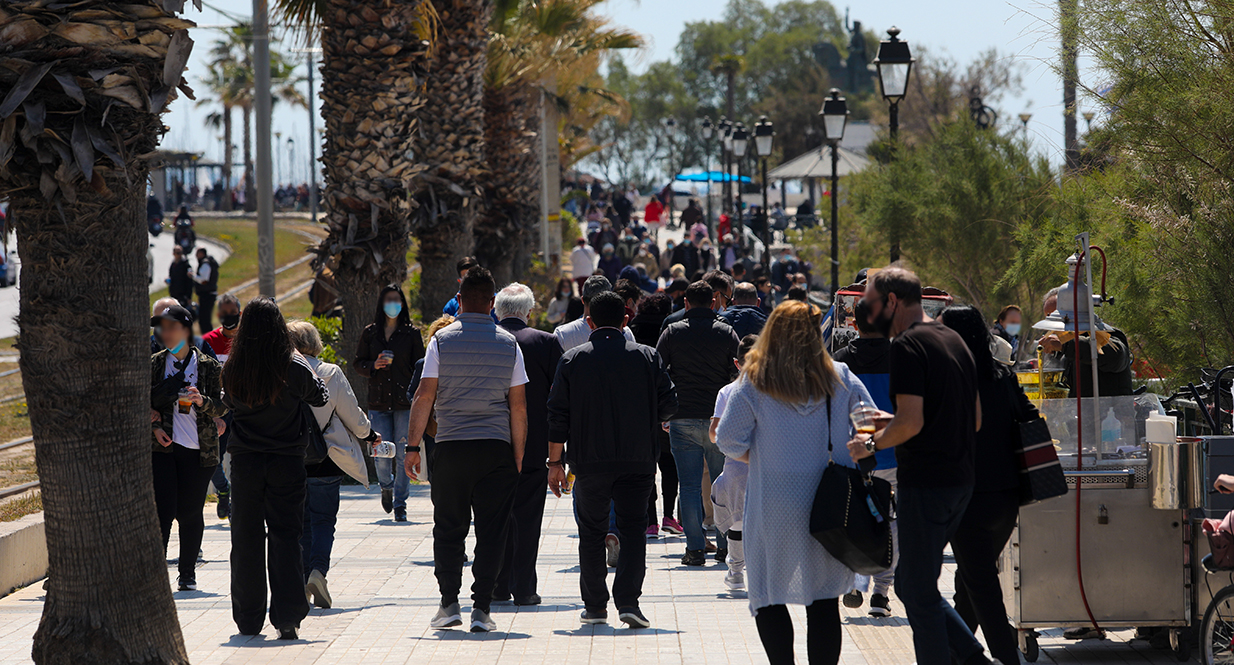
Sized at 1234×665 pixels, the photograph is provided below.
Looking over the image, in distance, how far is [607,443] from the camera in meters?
6.55

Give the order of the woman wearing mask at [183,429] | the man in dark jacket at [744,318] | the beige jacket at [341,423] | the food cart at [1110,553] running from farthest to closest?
the man in dark jacket at [744,318] → the woman wearing mask at [183,429] → the beige jacket at [341,423] → the food cart at [1110,553]

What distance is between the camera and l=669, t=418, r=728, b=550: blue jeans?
8422 millimetres

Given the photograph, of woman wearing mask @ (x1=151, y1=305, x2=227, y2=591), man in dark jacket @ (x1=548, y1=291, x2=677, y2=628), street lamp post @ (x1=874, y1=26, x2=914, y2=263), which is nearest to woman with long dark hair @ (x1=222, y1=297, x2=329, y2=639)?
woman wearing mask @ (x1=151, y1=305, x2=227, y2=591)

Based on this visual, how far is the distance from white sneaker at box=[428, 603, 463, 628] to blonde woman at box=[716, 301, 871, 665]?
217 cm

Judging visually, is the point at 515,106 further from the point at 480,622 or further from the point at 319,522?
the point at 480,622

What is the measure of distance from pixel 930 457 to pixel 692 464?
378cm

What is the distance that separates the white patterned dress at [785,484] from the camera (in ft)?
15.7

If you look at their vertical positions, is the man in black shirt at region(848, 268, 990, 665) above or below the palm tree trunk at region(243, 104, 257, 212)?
below

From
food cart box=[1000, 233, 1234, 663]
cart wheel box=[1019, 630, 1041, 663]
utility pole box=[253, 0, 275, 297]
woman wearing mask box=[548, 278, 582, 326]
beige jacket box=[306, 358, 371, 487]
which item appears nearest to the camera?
food cart box=[1000, 233, 1234, 663]

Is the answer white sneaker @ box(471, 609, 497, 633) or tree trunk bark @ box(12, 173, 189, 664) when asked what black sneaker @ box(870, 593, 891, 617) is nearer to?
white sneaker @ box(471, 609, 497, 633)

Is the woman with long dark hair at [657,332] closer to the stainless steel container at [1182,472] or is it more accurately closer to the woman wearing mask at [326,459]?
the woman wearing mask at [326,459]

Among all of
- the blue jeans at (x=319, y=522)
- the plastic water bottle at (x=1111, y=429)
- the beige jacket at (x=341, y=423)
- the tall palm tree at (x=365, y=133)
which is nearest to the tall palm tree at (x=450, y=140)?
the tall palm tree at (x=365, y=133)

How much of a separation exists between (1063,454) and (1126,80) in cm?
435

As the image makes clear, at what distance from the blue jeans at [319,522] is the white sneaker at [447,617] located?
1026 millimetres
